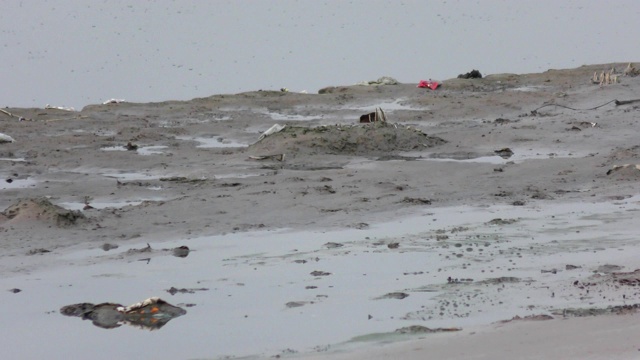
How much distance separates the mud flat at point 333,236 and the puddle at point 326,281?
24 mm

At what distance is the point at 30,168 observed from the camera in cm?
1377

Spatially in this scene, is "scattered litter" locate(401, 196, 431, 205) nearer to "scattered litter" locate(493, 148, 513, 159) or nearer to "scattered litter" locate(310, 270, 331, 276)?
"scattered litter" locate(310, 270, 331, 276)

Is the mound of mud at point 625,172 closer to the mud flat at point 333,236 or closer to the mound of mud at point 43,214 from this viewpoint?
the mud flat at point 333,236

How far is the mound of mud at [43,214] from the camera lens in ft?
31.2

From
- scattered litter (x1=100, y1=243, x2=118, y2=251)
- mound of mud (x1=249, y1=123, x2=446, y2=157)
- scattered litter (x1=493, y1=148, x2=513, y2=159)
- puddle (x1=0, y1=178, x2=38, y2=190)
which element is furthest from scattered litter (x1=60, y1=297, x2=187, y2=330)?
scattered litter (x1=493, y1=148, x2=513, y2=159)

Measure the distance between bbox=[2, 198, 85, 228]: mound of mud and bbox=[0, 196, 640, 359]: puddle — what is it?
994mm

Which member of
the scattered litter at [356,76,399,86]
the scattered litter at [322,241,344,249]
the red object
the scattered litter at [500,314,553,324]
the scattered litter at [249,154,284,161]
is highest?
the scattered litter at [356,76,399,86]

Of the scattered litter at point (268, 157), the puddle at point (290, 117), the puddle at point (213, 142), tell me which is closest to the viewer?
the scattered litter at point (268, 157)

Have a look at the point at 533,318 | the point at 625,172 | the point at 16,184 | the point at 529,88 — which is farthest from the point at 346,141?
the point at 533,318

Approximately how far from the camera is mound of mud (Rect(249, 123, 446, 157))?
1411cm

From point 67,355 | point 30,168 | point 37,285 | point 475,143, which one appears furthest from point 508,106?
point 67,355

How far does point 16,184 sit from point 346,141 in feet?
14.7

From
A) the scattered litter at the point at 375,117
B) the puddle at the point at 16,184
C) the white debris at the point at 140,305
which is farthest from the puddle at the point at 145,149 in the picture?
the white debris at the point at 140,305

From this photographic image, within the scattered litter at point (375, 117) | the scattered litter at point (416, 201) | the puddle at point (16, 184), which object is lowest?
the scattered litter at point (416, 201)
